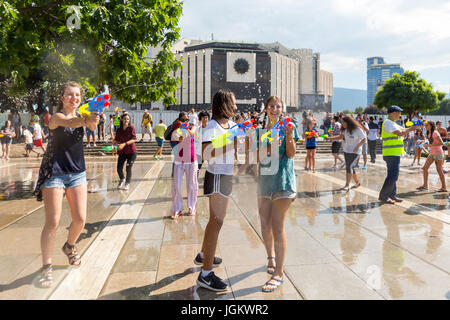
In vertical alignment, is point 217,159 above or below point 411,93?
below

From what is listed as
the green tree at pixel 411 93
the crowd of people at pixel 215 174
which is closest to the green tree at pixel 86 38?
the crowd of people at pixel 215 174

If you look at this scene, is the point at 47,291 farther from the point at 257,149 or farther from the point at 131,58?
the point at 131,58

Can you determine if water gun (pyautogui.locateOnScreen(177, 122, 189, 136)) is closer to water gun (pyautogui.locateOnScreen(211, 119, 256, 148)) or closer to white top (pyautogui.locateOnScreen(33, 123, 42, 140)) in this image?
water gun (pyautogui.locateOnScreen(211, 119, 256, 148))

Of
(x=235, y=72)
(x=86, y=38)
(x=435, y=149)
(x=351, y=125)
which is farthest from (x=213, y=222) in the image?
(x=235, y=72)

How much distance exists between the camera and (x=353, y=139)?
841 centimetres

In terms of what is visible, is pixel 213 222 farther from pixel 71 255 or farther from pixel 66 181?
pixel 71 255

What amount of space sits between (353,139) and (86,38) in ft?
21.1

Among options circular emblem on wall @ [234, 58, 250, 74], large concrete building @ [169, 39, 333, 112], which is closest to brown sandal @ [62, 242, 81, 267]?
large concrete building @ [169, 39, 333, 112]

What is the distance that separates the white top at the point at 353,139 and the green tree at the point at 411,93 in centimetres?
5104

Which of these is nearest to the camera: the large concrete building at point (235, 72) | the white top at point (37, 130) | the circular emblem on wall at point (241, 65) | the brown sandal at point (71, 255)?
the brown sandal at point (71, 255)

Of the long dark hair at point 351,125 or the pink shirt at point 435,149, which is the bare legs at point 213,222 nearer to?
the long dark hair at point 351,125

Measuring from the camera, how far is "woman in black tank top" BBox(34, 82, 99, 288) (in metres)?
3.47

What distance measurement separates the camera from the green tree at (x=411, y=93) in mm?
53688
